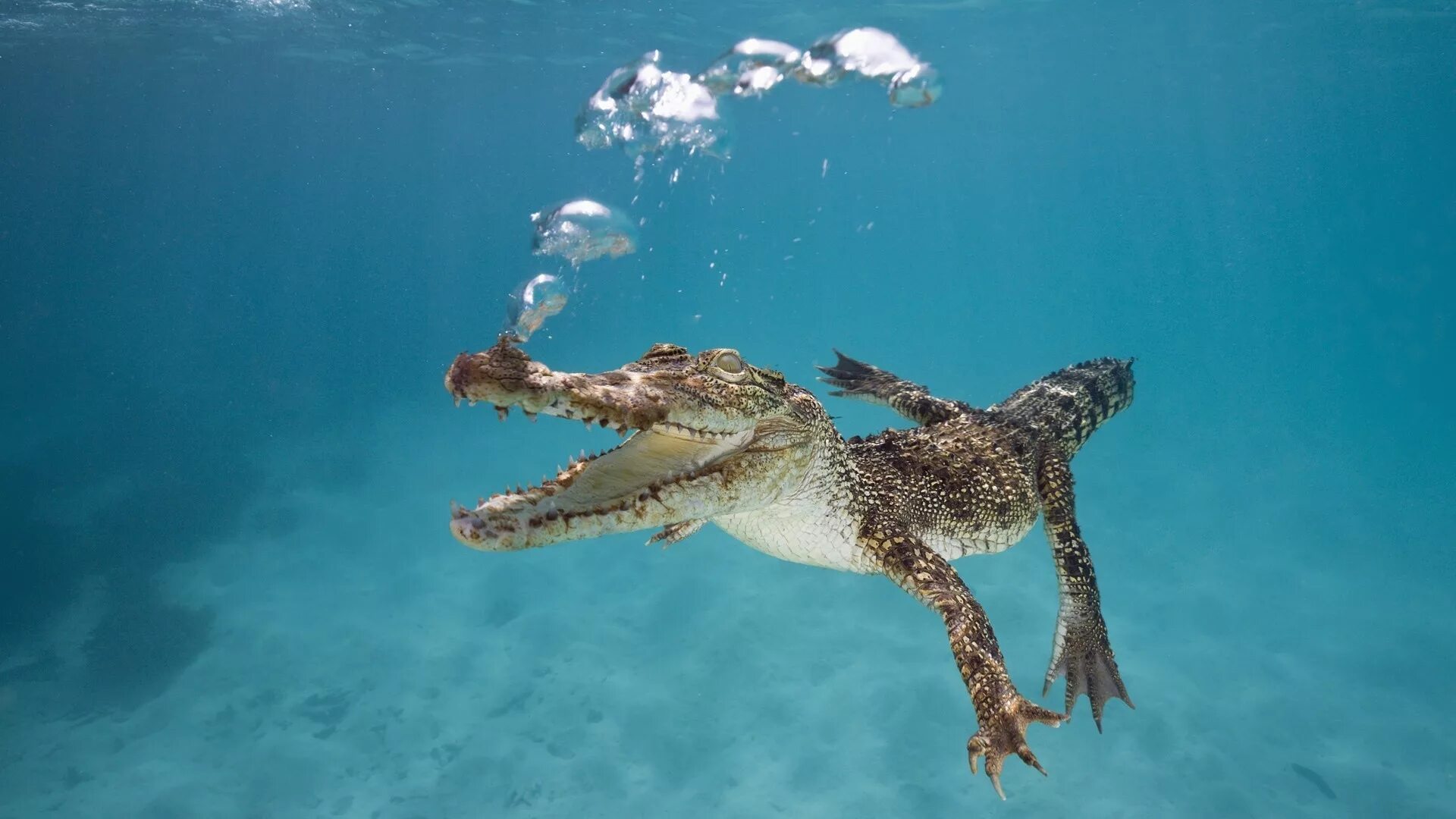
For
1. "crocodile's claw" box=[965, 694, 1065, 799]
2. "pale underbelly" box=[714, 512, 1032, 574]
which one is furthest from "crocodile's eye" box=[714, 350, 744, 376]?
"crocodile's claw" box=[965, 694, 1065, 799]

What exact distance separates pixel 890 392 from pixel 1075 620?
8.08 ft

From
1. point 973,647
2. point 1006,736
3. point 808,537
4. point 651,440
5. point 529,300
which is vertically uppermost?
point 529,300

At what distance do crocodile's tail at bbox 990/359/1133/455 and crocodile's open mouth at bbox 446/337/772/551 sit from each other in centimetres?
309

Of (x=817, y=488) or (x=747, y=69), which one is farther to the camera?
(x=747, y=69)

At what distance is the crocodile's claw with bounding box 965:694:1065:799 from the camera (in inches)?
118

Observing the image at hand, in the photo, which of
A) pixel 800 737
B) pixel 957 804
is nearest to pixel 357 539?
pixel 800 737

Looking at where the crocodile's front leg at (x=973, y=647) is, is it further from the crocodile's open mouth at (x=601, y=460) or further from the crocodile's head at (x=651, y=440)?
the crocodile's open mouth at (x=601, y=460)

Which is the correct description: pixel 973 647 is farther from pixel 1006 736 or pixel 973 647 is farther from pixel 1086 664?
pixel 1086 664

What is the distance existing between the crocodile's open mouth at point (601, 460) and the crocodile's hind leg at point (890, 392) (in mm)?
2887

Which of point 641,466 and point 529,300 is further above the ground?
point 529,300

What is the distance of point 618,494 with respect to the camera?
3.05 meters

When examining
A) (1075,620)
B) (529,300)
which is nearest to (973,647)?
(1075,620)

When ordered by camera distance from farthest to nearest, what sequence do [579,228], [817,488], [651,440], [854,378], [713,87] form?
1. [713,87]
2. [579,228]
3. [854,378]
4. [817,488]
5. [651,440]

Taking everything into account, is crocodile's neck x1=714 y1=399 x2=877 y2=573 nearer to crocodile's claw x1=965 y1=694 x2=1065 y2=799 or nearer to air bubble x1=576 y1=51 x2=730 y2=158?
crocodile's claw x1=965 y1=694 x2=1065 y2=799
